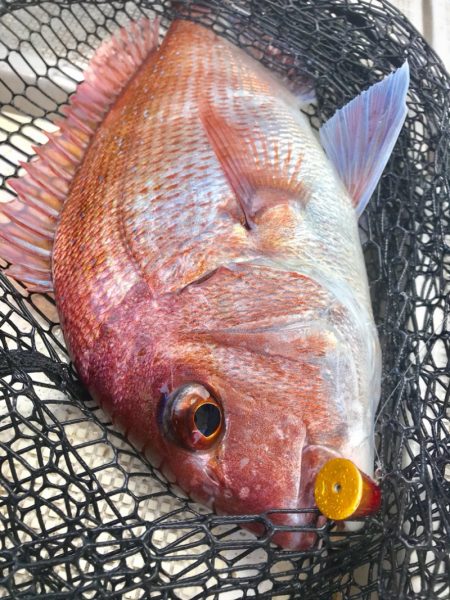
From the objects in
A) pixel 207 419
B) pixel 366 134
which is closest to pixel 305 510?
pixel 207 419

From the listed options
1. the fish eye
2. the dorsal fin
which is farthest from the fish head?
the dorsal fin

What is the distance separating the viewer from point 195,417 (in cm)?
120

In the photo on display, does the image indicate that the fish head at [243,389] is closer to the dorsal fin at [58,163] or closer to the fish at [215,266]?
the fish at [215,266]

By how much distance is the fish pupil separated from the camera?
120 cm

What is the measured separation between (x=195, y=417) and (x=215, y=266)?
0.35 metres

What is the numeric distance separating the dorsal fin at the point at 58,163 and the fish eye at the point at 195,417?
585 millimetres

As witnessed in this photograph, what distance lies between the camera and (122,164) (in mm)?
1630

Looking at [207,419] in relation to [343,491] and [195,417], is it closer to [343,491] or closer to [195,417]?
[195,417]

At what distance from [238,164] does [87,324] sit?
547 mm

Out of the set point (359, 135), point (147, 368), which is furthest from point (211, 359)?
point (359, 135)

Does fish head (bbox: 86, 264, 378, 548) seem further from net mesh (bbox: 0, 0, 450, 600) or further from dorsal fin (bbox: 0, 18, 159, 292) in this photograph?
dorsal fin (bbox: 0, 18, 159, 292)

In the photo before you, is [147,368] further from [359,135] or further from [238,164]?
[359,135]

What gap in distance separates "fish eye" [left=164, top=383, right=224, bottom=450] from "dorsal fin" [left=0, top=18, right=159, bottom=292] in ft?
1.92

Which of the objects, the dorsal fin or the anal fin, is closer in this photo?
the dorsal fin
